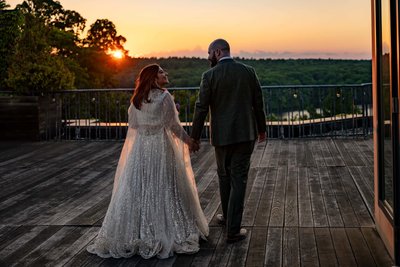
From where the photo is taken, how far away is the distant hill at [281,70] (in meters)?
15.9

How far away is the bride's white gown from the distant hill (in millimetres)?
10808

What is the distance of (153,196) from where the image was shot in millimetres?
4273

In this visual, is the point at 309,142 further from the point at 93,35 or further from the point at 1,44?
the point at 93,35

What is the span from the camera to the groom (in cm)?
434

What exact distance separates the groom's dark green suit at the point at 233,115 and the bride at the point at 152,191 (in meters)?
0.22

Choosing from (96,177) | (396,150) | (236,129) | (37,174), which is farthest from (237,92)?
(37,174)

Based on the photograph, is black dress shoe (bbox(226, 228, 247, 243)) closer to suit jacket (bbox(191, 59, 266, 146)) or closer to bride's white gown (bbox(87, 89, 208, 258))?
bride's white gown (bbox(87, 89, 208, 258))

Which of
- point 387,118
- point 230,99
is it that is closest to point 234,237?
point 230,99

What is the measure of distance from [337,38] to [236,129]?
46.9 feet

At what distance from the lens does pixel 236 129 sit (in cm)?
434

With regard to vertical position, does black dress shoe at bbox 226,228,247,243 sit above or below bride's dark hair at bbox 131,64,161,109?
below

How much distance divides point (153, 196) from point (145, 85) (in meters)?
0.77

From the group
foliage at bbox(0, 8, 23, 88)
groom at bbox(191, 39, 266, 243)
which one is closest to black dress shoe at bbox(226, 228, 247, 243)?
groom at bbox(191, 39, 266, 243)

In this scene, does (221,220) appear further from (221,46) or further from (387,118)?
(387,118)
